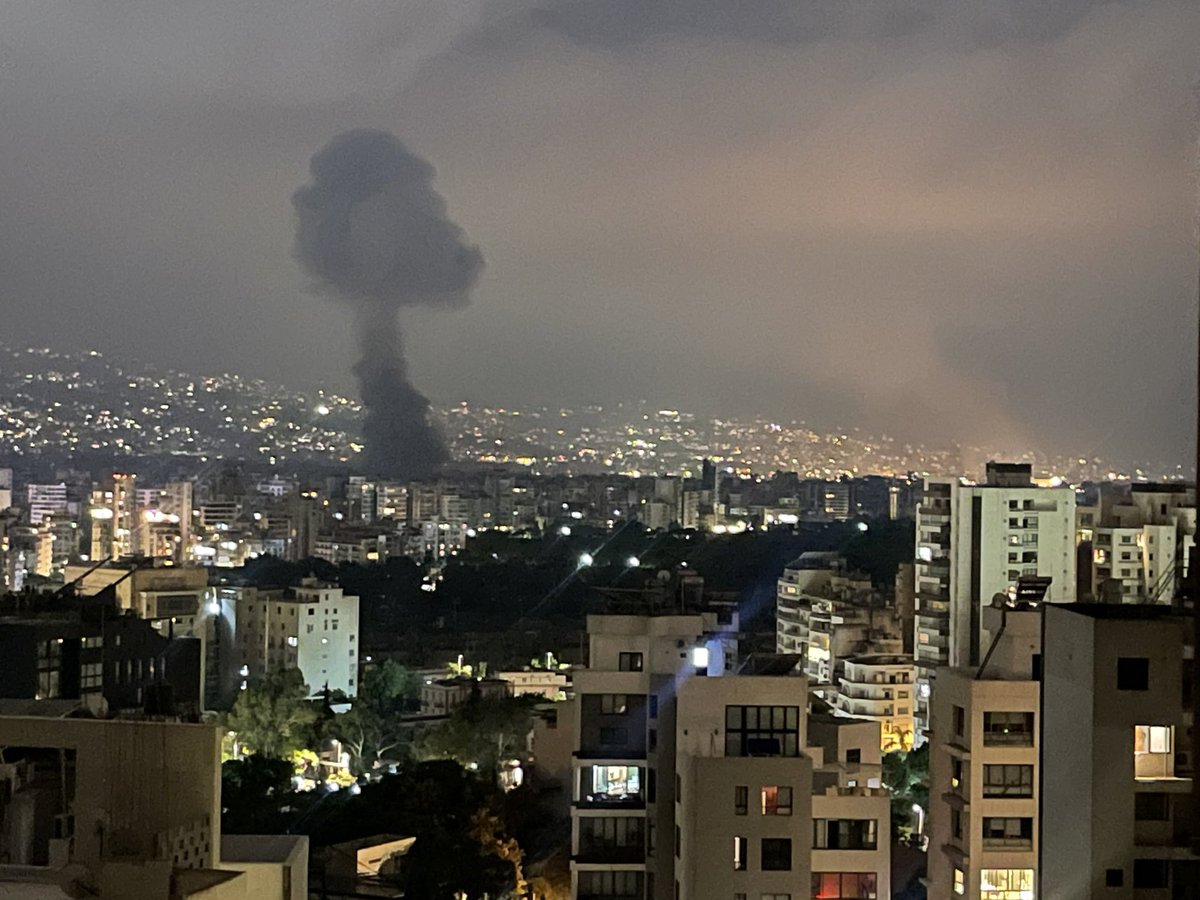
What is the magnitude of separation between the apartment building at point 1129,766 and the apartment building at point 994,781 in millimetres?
1147

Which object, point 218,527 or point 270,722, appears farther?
point 218,527

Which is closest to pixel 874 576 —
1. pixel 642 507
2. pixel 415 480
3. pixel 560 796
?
pixel 642 507

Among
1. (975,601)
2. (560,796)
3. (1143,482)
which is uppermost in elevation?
(1143,482)

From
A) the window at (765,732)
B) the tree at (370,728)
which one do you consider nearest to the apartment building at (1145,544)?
the window at (765,732)

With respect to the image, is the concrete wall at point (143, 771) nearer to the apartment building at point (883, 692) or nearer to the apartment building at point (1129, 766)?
the apartment building at point (1129, 766)

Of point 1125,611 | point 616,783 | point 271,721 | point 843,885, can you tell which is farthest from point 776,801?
point 271,721

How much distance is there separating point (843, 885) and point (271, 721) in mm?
4413

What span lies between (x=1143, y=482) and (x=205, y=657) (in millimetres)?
6106

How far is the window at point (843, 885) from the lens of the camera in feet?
10.6

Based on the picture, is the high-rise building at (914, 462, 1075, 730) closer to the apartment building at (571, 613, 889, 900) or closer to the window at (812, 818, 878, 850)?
the apartment building at (571, 613, 889, 900)

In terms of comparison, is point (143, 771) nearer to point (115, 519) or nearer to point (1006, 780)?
point (1006, 780)

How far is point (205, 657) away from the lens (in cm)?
817

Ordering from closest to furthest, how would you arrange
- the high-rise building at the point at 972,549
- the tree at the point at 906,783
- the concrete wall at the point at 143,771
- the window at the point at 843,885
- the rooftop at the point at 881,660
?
the concrete wall at the point at 143,771 < the window at the point at 843,885 < the tree at the point at 906,783 < the high-rise building at the point at 972,549 < the rooftop at the point at 881,660

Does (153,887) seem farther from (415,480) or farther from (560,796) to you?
(415,480)
